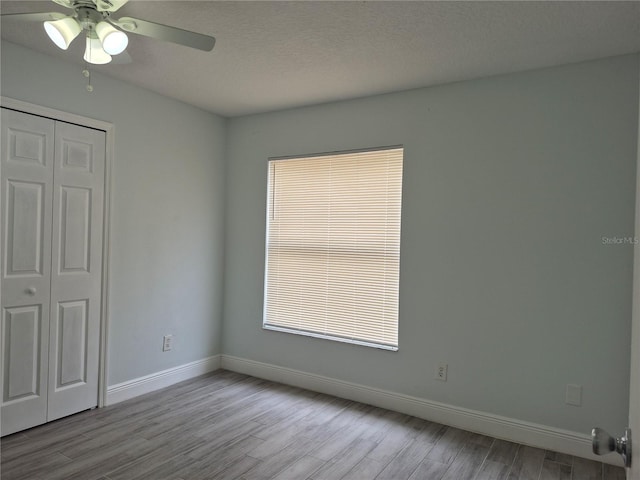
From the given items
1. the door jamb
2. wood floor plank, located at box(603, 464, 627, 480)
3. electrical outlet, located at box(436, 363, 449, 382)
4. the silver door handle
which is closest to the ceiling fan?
the door jamb

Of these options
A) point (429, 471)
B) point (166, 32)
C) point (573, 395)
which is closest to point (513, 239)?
point (573, 395)

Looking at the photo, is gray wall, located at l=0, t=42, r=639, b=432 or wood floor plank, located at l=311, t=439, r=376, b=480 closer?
wood floor plank, located at l=311, t=439, r=376, b=480

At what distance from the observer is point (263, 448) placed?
2.66 meters

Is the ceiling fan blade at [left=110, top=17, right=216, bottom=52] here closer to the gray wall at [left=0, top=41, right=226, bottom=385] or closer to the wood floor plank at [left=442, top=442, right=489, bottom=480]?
the gray wall at [left=0, top=41, right=226, bottom=385]

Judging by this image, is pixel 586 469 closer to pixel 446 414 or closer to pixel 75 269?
pixel 446 414

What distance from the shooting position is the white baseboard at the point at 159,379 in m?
3.32

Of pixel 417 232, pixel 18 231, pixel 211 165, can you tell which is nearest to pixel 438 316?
pixel 417 232

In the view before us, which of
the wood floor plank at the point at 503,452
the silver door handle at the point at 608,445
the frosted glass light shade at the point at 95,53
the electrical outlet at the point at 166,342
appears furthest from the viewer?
the electrical outlet at the point at 166,342

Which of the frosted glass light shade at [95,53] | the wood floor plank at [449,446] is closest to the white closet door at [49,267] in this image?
the frosted glass light shade at [95,53]

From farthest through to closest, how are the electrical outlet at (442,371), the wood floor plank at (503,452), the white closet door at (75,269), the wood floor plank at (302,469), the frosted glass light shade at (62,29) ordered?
the electrical outlet at (442,371), the white closet door at (75,269), the wood floor plank at (503,452), the wood floor plank at (302,469), the frosted glass light shade at (62,29)

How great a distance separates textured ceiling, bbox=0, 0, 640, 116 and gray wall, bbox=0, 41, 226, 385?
210 mm

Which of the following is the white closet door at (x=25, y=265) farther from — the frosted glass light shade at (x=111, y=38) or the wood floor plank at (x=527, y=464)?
the wood floor plank at (x=527, y=464)

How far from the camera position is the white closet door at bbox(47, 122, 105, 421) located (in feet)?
9.61

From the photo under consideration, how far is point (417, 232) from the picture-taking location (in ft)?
10.7
